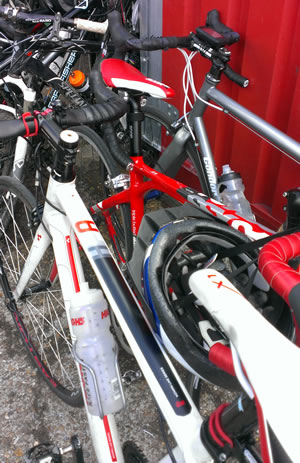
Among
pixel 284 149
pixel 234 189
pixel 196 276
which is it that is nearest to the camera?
pixel 196 276

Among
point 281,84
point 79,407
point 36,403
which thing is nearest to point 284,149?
point 281,84

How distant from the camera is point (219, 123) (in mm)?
2406

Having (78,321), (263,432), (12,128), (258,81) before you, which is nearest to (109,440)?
(78,321)

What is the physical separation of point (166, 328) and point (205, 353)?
98 millimetres

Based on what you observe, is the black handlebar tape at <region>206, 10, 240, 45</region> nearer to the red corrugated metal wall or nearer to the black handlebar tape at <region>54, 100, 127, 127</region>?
the red corrugated metal wall

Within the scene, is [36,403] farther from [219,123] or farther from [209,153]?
[219,123]

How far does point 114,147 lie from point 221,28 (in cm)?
87

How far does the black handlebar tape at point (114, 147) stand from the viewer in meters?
2.15

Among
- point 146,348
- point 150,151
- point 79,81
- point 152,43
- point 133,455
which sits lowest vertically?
point 133,455

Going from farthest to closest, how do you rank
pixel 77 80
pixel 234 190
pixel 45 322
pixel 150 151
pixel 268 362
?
pixel 150 151 < pixel 77 80 < pixel 45 322 < pixel 234 190 < pixel 268 362

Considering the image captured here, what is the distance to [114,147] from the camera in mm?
2312

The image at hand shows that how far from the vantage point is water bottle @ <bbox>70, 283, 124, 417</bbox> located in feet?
3.71

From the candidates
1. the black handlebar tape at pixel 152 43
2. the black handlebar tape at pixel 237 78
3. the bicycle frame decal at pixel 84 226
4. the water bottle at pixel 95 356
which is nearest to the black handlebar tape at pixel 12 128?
the bicycle frame decal at pixel 84 226

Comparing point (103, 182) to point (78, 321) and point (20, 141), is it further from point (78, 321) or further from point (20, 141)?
point (78, 321)
